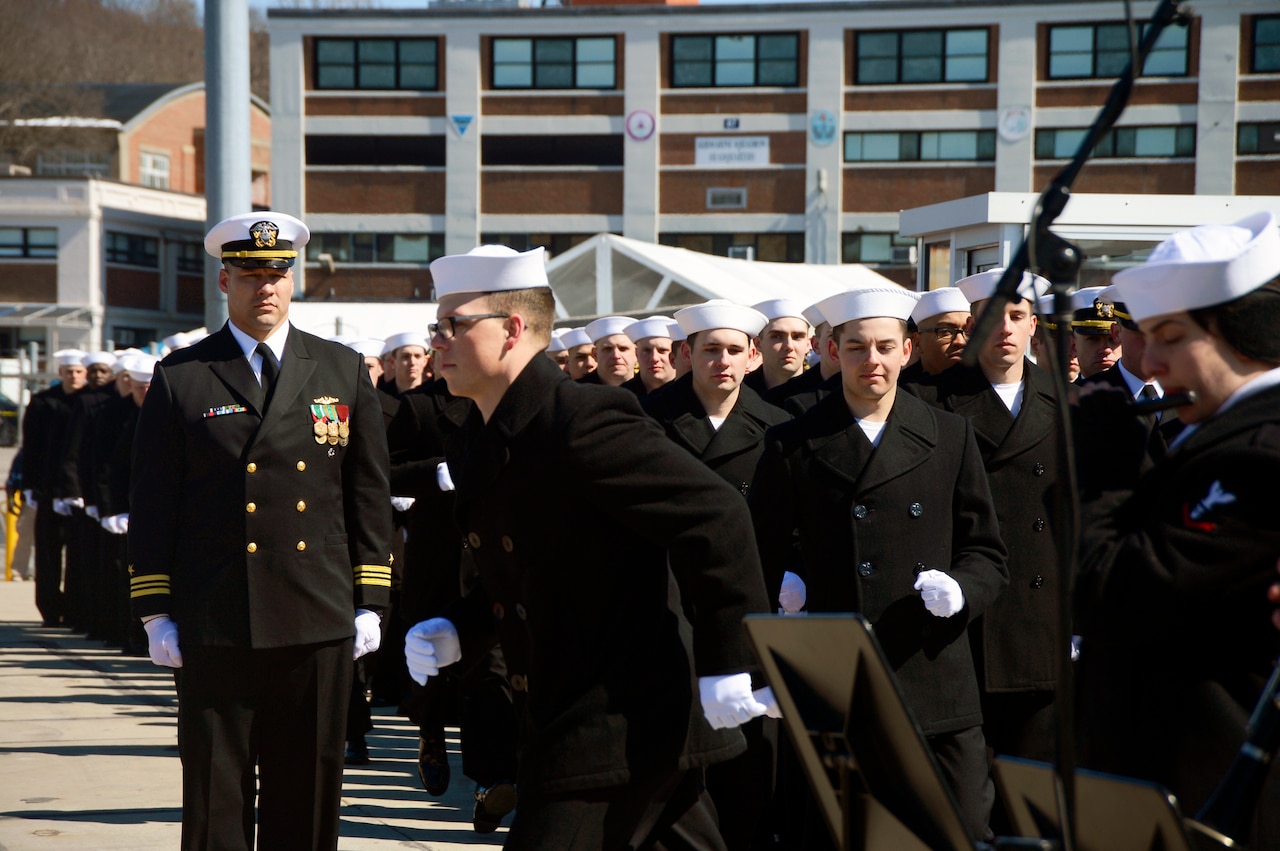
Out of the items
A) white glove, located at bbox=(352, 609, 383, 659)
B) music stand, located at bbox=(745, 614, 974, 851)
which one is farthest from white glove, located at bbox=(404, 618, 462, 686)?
white glove, located at bbox=(352, 609, 383, 659)

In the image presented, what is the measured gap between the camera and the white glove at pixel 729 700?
3496 mm

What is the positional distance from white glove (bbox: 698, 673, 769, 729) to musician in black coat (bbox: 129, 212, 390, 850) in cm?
202

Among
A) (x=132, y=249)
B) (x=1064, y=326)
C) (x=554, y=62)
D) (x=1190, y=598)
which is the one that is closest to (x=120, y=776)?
(x=1190, y=598)

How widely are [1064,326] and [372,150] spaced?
163 feet

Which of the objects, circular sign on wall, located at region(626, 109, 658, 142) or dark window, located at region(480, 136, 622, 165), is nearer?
circular sign on wall, located at region(626, 109, 658, 142)

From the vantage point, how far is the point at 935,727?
16.3 feet

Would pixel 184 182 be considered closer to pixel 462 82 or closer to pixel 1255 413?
pixel 462 82

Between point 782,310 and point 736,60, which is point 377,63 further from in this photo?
point 782,310

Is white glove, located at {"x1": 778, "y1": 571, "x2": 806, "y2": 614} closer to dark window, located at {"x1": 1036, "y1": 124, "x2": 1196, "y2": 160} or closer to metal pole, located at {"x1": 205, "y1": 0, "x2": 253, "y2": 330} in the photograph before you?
metal pole, located at {"x1": 205, "y1": 0, "x2": 253, "y2": 330}

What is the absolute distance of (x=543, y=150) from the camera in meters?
50.0

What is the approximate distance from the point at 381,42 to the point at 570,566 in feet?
161

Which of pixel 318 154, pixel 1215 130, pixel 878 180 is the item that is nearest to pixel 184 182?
pixel 318 154

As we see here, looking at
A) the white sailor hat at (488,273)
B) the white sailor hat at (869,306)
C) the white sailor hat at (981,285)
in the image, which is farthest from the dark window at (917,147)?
the white sailor hat at (488,273)

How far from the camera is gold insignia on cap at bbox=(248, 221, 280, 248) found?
17.7 feet
